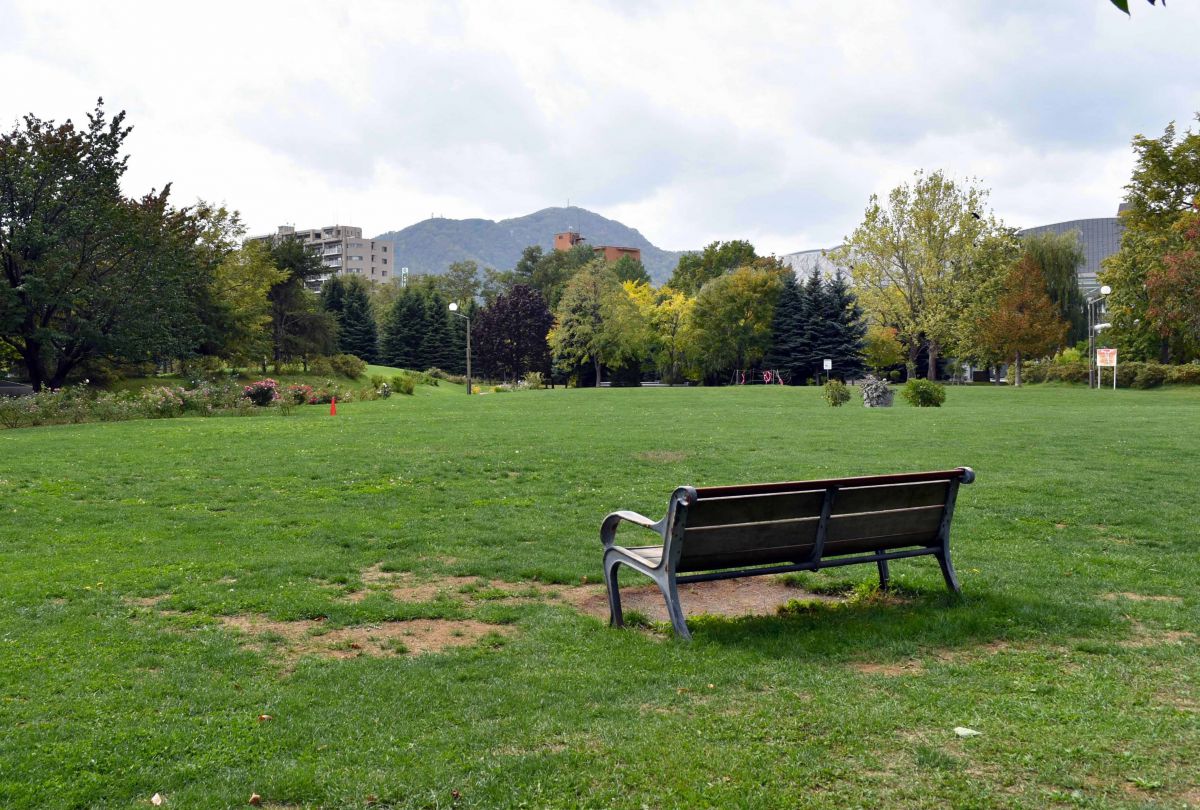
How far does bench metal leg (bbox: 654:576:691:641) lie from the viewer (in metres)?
5.25

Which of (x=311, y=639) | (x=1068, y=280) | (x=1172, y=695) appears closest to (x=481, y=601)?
(x=311, y=639)

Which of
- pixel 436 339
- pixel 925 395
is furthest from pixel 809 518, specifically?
pixel 436 339

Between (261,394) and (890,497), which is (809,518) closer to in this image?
(890,497)

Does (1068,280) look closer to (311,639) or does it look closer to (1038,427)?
(1038,427)

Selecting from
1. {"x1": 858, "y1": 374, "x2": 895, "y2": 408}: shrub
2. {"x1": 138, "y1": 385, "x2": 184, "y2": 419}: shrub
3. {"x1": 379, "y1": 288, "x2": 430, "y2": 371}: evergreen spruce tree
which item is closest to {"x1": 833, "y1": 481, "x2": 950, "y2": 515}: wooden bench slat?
{"x1": 858, "y1": 374, "x2": 895, "y2": 408}: shrub

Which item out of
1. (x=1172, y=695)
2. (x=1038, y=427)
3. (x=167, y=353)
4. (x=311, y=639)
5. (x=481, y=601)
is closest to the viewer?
(x=1172, y=695)

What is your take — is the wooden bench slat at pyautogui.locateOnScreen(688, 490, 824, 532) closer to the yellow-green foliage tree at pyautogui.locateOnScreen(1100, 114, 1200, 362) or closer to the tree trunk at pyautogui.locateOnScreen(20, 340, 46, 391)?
the tree trunk at pyautogui.locateOnScreen(20, 340, 46, 391)

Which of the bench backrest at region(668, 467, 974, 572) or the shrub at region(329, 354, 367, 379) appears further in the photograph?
the shrub at region(329, 354, 367, 379)

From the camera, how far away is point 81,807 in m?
3.22

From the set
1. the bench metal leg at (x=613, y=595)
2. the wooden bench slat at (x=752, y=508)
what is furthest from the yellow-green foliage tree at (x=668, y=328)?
the wooden bench slat at (x=752, y=508)

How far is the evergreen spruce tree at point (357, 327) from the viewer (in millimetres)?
75000

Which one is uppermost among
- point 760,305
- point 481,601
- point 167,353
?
point 760,305

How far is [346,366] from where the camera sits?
186 ft

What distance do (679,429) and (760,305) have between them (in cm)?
4608
